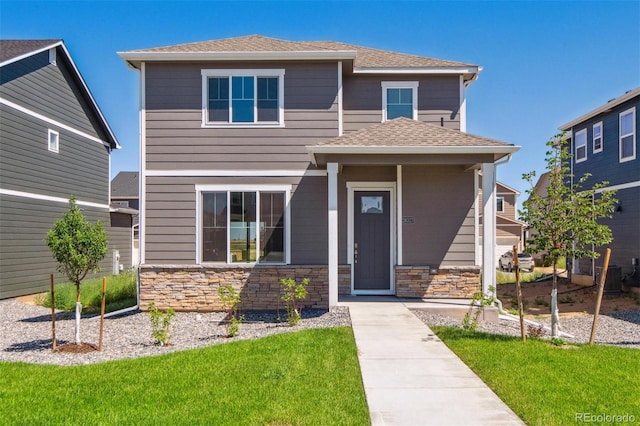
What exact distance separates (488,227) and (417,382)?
5.00 m

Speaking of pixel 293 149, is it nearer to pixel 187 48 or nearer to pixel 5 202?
pixel 187 48

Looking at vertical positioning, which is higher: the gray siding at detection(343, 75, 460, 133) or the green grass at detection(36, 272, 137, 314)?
the gray siding at detection(343, 75, 460, 133)

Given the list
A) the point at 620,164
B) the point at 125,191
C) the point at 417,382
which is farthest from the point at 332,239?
the point at 125,191

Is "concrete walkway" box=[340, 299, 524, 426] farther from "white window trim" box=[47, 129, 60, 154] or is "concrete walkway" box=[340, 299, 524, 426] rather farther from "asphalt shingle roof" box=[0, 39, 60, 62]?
"asphalt shingle roof" box=[0, 39, 60, 62]

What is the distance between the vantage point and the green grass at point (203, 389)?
418 cm

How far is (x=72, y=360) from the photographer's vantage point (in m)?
6.48

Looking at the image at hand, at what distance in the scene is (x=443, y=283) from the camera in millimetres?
10133

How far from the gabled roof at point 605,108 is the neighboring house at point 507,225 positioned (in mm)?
8788

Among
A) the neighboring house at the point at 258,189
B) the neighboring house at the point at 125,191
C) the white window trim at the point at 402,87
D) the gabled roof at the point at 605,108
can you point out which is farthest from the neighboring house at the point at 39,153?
the gabled roof at the point at 605,108

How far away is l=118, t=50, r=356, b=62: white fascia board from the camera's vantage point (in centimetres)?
977

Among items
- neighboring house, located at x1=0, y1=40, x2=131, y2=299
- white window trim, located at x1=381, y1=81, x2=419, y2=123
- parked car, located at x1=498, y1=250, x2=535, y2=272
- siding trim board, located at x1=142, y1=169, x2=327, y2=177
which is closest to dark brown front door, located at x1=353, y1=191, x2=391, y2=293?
siding trim board, located at x1=142, y1=169, x2=327, y2=177

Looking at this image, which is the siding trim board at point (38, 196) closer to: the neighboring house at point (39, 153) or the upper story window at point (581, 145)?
the neighboring house at point (39, 153)

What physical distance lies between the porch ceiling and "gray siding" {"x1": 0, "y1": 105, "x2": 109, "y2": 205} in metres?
9.67

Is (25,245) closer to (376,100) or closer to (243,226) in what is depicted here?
(243,226)
